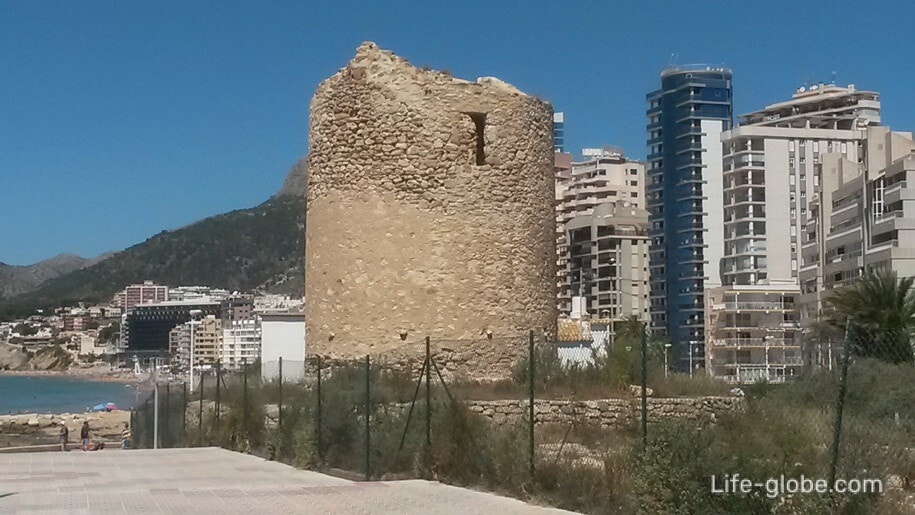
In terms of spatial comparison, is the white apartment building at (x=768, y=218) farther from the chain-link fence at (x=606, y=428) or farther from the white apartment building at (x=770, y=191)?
the chain-link fence at (x=606, y=428)

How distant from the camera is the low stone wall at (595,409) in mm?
16250

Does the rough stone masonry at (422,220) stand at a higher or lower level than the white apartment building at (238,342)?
higher

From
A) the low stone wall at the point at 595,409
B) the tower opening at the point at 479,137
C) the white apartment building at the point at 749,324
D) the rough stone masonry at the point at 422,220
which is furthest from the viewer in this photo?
the white apartment building at the point at 749,324

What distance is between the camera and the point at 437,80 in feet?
61.8

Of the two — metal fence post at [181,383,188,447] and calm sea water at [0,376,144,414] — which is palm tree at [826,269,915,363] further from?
calm sea water at [0,376,144,414]

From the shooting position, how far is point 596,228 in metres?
109

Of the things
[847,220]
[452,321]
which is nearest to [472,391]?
[452,321]

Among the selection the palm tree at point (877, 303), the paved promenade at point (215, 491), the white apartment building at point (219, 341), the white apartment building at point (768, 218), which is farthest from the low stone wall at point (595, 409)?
the white apartment building at point (219, 341)

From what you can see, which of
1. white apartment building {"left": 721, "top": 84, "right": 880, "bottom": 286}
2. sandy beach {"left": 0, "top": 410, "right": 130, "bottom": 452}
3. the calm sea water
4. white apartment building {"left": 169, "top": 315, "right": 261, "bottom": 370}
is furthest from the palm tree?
the calm sea water

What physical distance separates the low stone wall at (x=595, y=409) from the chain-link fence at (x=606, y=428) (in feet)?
0.09

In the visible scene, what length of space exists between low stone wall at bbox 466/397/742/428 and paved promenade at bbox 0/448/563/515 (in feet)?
10.1

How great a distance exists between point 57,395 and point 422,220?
117 m

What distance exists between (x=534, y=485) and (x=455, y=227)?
7720 millimetres

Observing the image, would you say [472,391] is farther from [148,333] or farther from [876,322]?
[148,333]
